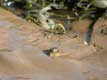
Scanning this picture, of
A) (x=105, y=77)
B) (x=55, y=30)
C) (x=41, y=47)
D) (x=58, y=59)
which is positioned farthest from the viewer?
(x=55, y=30)

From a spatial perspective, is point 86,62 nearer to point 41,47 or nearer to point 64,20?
point 41,47

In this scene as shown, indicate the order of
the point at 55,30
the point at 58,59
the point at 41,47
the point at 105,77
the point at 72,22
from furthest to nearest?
the point at 72,22
the point at 55,30
the point at 41,47
the point at 58,59
the point at 105,77

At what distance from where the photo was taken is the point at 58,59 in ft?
15.3

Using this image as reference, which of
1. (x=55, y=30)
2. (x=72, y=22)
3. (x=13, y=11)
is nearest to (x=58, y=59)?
(x=55, y=30)

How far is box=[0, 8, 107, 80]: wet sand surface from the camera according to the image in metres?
4.10

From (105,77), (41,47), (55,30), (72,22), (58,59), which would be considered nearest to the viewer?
(105,77)

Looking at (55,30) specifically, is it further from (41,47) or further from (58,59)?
(58,59)

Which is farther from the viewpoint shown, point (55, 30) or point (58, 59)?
point (55, 30)

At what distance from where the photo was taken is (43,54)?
15.4ft

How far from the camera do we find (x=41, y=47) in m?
5.15

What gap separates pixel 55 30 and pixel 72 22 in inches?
21.3

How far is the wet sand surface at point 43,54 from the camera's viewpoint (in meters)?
4.10

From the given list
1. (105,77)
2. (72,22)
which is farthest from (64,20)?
(105,77)

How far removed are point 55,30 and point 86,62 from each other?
130 centimetres
